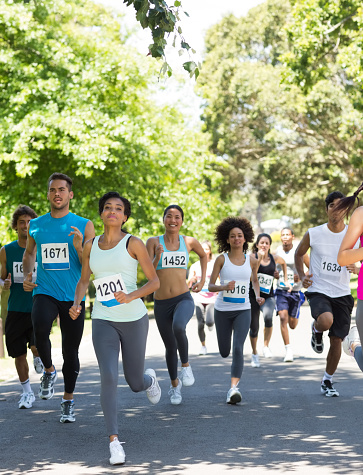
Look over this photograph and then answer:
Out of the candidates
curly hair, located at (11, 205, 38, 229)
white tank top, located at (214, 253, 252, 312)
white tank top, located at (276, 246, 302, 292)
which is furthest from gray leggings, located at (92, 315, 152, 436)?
white tank top, located at (276, 246, 302, 292)

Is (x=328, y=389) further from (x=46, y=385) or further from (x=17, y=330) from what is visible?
(x=17, y=330)

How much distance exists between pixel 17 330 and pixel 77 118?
1576 cm

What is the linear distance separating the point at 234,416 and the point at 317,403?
1094 millimetres

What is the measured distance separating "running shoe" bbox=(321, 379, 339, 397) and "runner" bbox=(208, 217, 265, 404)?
37.7 inches

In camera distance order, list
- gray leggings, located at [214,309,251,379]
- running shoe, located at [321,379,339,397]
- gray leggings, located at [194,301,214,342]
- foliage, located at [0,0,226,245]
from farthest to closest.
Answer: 1. foliage, located at [0,0,226,245]
2. gray leggings, located at [194,301,214,342]
3. running shoe, located at [321,379,339,397]
4. gray leggings, located at [214,309,251,379]

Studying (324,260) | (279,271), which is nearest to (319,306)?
(324,260)

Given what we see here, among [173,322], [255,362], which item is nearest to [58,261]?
[173,322]

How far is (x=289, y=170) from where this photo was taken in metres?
37.9

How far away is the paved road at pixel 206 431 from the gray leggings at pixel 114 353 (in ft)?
1.23

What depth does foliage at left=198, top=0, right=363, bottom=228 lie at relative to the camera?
114 ft

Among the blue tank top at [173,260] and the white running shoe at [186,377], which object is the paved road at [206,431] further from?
the blue tank top at [173,260]

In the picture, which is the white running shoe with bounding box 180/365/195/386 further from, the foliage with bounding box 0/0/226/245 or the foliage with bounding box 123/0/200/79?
the foliage with bounding box 0/0/226/245

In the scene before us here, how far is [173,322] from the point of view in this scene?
9.02 m

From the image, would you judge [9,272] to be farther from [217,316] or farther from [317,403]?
[317,403]
